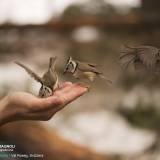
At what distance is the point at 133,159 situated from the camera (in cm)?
127

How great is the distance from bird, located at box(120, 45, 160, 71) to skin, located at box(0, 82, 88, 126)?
0.55 feet

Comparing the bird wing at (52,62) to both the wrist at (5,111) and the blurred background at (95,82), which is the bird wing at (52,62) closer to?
the blurred background at (95,82)

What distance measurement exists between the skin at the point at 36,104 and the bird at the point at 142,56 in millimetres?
169

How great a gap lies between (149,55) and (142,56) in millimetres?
24

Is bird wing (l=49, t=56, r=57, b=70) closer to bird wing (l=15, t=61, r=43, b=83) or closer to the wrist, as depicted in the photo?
bird wing (l=15, t=61, r=43, b=83)

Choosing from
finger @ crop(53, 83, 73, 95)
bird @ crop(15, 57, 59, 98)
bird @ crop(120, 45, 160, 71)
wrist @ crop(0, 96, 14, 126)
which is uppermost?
bird @ crop(120, 45, 160, 71)

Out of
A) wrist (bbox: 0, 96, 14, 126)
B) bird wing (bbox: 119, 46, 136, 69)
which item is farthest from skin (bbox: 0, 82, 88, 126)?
bird wing (bbox: 119, 46, 136, 69)

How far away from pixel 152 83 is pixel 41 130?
15.6 inches

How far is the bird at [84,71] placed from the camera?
1297mm

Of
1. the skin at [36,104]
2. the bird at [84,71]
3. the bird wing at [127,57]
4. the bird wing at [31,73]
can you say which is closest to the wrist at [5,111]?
the skin at [36,104]

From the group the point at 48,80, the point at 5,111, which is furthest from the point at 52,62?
the point at 5,111

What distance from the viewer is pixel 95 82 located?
130 centimetres

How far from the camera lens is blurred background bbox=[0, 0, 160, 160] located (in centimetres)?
128

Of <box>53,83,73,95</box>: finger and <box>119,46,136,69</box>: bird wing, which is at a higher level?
<box>119,46,136,69</box>: bird wing
